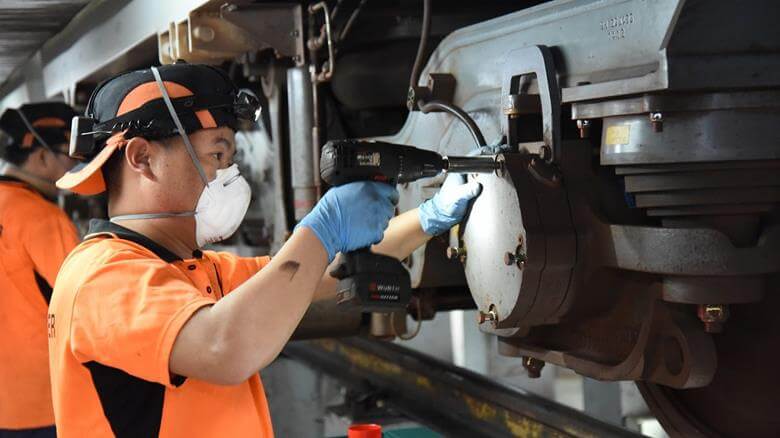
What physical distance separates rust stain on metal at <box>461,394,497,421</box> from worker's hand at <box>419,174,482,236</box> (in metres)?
1.53

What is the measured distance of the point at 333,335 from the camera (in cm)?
380

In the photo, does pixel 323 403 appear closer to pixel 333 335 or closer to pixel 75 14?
pixel 333 335

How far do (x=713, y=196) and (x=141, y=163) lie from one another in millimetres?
1119

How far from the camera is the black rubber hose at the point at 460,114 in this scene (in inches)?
96.2

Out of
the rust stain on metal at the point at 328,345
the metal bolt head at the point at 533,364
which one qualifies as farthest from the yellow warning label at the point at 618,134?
the rust stain on metal at the point at 328,345

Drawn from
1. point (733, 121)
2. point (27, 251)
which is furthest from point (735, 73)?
point (27, 251)

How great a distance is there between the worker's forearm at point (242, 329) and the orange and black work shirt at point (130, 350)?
0.03 m

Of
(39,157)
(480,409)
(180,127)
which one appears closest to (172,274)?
(180,127)

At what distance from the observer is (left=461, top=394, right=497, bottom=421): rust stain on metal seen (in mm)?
3736

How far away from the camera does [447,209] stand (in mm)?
2365

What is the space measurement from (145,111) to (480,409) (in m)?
2.31

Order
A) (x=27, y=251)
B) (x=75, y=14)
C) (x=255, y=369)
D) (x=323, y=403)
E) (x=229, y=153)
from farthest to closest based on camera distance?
(x=75, y=14), (x=323, y=403), (x=27, y=251), (x=229, y=153), (x=255, y=369)

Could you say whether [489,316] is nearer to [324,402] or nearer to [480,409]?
[480,409]

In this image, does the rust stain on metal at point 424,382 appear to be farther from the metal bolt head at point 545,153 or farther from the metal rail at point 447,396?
the metal bolt head at point 545,153
